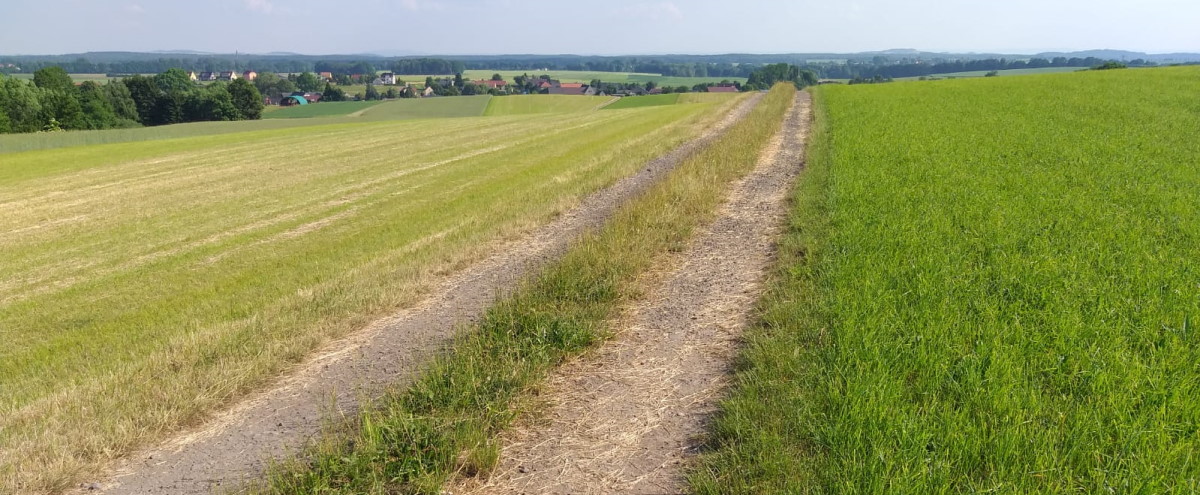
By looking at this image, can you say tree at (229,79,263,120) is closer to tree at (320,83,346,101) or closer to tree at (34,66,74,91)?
tree at (34,66,74,91)

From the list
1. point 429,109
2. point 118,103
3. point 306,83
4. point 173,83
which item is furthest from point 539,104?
point 306,83

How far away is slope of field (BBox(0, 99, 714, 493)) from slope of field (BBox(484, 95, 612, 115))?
48893 mm

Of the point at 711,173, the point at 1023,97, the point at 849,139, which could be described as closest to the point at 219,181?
the point at 711,173

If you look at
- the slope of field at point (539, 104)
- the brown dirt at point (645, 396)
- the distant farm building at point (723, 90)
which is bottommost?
the brown dirt at point (645, 396)

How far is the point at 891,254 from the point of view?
304 inches

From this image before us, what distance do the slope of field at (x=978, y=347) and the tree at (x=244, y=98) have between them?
94585 mm

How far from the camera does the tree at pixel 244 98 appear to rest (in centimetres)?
8869

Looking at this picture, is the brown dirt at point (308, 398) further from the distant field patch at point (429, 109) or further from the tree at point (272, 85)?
the tree at point (272, 85)

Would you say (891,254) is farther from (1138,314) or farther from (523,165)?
(523,165)

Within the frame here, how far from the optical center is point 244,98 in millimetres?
88812

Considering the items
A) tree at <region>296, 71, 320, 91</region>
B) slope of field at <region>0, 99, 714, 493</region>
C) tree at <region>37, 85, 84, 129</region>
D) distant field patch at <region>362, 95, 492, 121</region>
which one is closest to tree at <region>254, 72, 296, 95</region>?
tree at <region>296, 71, 320, 91</region>

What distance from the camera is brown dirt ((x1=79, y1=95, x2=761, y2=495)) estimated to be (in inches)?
191

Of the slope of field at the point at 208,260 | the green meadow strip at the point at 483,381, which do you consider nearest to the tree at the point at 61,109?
the slope of field at the point at 208,260

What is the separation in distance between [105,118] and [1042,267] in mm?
96780
